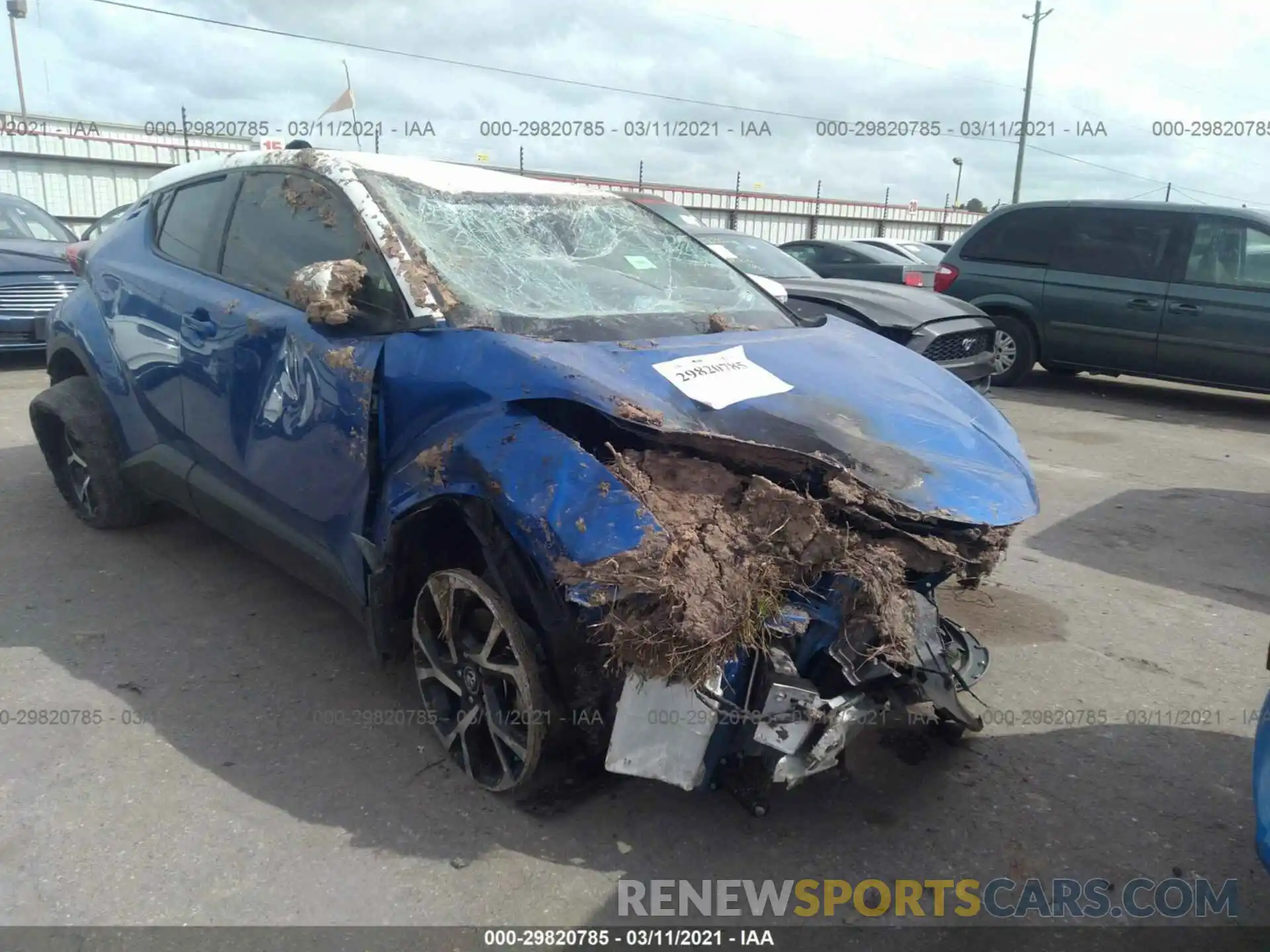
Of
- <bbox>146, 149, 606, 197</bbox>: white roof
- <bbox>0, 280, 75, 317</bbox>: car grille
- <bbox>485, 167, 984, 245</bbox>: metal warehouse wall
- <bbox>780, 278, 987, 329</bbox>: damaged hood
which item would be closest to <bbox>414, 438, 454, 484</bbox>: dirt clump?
<bbox>146, 149, 606, 197</bbox>: white roof

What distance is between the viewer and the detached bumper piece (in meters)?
2.34

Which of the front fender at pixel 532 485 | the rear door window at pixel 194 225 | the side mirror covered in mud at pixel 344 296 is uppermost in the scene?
the rear door window at pixel 194 225

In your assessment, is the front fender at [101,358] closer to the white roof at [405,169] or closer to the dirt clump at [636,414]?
the white roof at [405,169]

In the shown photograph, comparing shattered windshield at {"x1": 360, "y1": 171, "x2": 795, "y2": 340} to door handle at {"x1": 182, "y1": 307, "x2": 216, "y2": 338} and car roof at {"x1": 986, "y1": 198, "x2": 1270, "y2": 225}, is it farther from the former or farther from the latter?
car roof at {"x1": 986, "y1": 198, "x2": 1270, "y2": 225}

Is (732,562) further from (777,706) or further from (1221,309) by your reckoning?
(1221,309)

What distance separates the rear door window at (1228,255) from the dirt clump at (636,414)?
Result: 7960 mm

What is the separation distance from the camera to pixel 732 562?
2.36 meters

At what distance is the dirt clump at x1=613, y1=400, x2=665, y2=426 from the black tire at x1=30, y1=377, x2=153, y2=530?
9.65 feet

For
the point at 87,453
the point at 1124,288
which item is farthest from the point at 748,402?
the point at 1124,288

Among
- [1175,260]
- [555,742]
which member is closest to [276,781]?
[555,742]

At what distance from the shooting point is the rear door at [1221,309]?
327 inches

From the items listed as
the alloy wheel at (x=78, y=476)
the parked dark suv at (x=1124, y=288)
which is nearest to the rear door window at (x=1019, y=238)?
the parked dark suv at (x=1124, y=288)

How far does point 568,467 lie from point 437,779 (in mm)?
1128

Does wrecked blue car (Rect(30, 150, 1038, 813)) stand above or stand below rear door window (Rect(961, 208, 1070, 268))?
below
